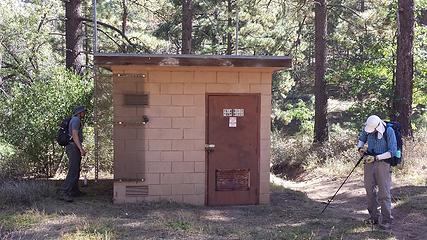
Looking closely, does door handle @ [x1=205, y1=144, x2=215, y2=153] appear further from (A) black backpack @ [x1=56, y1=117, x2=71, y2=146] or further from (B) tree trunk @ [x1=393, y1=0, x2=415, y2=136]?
(B) tree trunk @ [x1=393, y1=0, x2=415, y2=136]

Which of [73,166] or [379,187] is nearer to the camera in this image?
[379,187]

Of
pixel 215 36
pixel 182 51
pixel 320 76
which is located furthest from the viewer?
pixel 215 36

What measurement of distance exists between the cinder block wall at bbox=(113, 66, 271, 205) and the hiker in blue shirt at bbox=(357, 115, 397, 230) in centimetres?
230

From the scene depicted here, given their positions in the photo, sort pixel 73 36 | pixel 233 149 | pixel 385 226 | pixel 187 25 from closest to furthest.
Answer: pixel 385 226, pixel 233 149, pixel 73 36, pixel 187 25

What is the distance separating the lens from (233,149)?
9469mm

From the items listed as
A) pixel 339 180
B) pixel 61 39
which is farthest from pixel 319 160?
pixel 61 39

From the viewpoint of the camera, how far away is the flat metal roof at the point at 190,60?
870 cm

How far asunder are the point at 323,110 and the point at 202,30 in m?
9.51

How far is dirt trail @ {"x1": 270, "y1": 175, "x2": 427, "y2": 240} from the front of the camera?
8.09m

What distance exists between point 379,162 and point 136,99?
4.42m

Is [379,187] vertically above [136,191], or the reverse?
[379,187]

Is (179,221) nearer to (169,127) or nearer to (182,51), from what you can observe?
(169,127)

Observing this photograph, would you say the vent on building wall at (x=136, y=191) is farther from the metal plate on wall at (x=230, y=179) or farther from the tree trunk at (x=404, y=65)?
the tree trunk at (x=404, y=65)

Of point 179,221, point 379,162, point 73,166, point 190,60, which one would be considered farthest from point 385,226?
point 73,166
